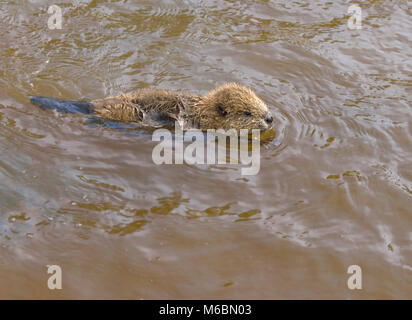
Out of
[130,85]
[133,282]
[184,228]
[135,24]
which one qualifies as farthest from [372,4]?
[133,282]

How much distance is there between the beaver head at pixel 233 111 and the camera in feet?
21.7

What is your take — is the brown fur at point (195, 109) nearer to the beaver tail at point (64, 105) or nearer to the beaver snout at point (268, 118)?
the beaver snout at point (268, 118)

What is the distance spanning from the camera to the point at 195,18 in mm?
9555

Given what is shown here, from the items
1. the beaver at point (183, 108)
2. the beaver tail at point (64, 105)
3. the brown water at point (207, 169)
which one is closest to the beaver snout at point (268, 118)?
the beaver at point (183, 108)

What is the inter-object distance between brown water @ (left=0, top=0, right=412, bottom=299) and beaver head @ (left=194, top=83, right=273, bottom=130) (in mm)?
385

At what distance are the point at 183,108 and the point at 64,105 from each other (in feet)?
Result: 5.64

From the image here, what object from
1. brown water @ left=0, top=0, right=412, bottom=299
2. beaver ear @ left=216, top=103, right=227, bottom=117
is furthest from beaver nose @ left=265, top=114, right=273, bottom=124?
beaver ear @ left=216, top=103, right=227, bottom=117

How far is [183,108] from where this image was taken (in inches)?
263

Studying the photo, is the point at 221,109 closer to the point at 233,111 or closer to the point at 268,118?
the point at 233,111

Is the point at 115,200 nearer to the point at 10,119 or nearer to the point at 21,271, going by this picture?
the point at 21,271

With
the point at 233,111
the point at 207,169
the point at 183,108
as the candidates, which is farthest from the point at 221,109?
the point at 207,169

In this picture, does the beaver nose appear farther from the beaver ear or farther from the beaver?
the beaver ear
